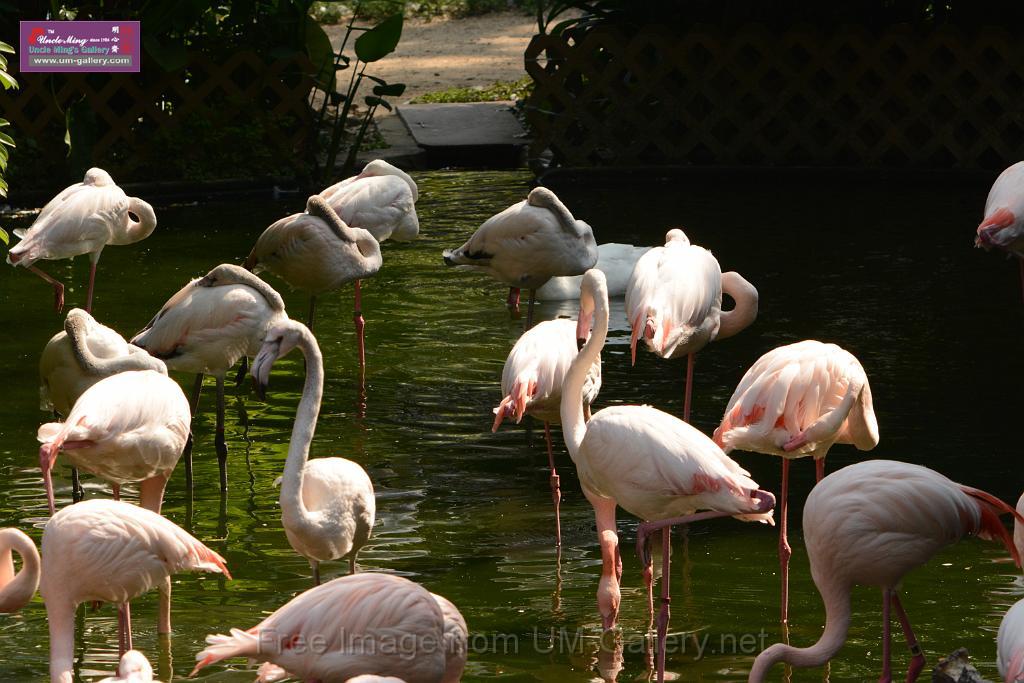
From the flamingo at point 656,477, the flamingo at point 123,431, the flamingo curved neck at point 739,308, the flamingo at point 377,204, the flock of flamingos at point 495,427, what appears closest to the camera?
the flock of flamingos at point 495,427

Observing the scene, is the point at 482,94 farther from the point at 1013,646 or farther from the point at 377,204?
the point at 1013,646

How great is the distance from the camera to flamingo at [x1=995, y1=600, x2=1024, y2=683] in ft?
10.3

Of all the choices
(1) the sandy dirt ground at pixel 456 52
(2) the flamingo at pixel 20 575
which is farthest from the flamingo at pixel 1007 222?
(1) the sandy dirt ground at pixel 456 52

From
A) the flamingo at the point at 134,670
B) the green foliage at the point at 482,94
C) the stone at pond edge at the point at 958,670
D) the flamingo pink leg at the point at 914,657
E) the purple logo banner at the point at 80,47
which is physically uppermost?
the purple logo banner at the point at 80,47

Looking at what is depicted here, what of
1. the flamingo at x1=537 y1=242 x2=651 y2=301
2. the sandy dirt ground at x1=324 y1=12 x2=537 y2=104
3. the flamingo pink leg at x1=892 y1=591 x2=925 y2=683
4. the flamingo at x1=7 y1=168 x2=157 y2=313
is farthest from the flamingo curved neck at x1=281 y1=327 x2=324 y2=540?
the sandy dirt ground at x1=324 y1=12 x2=537 y2=104

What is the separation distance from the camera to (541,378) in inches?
200

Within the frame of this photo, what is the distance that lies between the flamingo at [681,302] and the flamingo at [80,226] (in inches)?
124

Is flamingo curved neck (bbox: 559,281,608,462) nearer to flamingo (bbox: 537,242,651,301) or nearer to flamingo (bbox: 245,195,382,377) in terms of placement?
flamingo (bbox: 245,195,382,377)

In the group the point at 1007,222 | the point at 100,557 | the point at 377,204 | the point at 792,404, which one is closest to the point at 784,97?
the point at 377,204

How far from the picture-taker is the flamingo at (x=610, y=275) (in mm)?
8289

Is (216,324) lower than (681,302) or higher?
lower

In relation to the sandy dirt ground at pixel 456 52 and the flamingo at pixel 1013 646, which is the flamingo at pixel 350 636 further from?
the sandy dirt ground at pixel 456 52

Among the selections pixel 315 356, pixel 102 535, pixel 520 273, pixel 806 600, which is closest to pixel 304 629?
pixel 102 535

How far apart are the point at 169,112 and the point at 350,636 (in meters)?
9.55
